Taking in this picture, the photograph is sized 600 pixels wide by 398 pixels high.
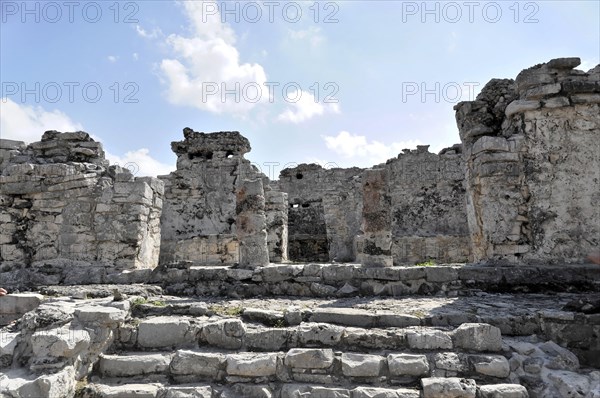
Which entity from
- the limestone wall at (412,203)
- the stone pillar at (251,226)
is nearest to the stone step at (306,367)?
the stone pillar at (251,226)

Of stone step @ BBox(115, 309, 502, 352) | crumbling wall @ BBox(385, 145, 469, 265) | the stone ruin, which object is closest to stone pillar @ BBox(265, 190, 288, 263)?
the stone ruin

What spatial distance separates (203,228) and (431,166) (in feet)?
26.7

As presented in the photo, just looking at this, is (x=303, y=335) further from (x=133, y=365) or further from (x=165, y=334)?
(x=133, y=365)

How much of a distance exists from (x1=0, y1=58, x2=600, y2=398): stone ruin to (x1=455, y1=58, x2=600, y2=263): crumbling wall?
20mm

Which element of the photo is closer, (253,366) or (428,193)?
(253,366)

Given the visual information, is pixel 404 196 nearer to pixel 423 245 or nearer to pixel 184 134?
pixel 423 245

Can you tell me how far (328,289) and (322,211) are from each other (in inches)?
478

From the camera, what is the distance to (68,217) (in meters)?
6.88

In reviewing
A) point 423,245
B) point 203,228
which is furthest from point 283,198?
point 423,245

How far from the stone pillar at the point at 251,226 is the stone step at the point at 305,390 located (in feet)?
8.42

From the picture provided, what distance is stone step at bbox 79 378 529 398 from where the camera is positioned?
317 centimetres

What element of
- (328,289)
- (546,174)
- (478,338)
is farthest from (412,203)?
(478,338)

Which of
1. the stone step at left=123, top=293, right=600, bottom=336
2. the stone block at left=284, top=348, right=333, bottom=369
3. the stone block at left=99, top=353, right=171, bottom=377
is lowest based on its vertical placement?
the stone block at left=99, top=353, right=171, bottom=377

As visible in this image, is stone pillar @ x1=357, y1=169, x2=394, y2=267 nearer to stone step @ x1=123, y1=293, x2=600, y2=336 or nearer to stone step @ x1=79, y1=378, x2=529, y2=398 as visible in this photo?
stone step @ x1=123, y1=293, x2=600, y2=336
